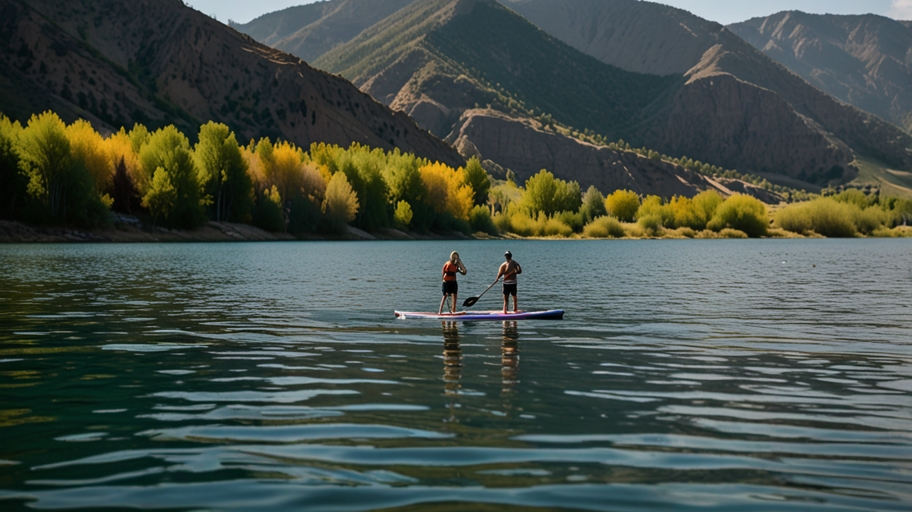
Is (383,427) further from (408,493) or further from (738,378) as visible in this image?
(738,378)

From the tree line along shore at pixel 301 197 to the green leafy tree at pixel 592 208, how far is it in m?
0.32

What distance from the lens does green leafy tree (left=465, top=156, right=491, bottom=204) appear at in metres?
167

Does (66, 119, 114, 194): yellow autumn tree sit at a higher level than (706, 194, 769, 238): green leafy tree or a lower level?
higher

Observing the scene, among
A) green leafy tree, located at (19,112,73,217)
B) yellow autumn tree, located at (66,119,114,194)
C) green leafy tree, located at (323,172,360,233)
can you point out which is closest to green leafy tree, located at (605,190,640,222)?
green leafy tree, located at (323,172,360,233)

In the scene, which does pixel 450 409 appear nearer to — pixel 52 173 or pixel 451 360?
pixel 451 360

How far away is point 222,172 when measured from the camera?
11744 cm

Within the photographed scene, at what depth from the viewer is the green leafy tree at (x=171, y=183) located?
107562 mm

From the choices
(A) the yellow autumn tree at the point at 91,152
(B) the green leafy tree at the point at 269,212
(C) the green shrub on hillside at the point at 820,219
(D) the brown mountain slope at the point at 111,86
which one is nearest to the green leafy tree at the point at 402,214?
(B) the green leafy tree at the point at 269,212

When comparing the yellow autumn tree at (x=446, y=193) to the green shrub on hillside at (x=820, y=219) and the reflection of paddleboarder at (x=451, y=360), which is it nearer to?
the green shrub on hillside at (x=820, y=219)

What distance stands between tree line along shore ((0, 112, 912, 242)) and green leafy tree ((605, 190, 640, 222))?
271 mm

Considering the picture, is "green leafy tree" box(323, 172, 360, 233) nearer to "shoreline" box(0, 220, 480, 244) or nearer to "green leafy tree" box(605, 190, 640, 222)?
"shoreline" box(0, 220, 480, 244)

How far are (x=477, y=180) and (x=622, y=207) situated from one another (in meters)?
41.6

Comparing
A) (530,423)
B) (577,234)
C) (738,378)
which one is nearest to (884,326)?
(738,378)

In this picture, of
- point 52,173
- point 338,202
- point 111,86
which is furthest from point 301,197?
point 111,86
